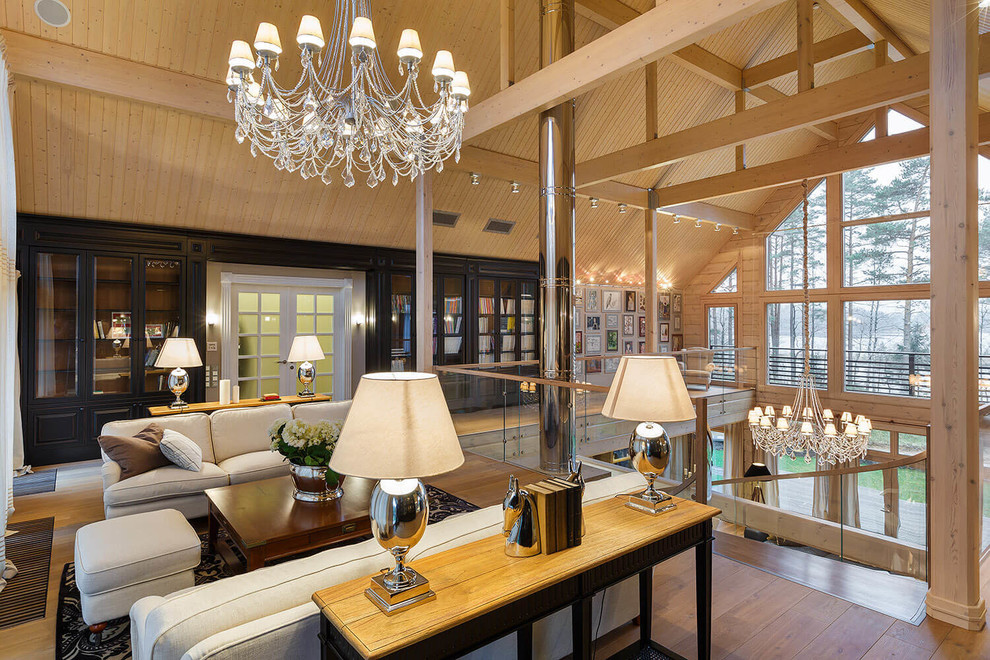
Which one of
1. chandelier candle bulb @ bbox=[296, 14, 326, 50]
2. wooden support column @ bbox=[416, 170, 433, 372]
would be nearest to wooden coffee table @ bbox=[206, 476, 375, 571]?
wooden support column @ bbox=[416, 170, 433, 372]

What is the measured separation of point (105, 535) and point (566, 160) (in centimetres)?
429

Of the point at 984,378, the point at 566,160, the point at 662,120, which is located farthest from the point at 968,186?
the point at 984,378

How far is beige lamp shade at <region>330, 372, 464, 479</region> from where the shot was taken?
Result: 139 cm

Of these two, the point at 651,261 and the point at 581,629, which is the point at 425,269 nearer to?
the point at 581,629

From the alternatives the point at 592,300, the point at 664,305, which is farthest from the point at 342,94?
the point at 664,305

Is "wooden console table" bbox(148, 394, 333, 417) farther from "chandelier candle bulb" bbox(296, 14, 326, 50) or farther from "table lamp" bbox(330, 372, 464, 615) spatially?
"table lamp" bbox(330, 372, 464, 615)

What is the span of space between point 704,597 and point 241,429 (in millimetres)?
3945

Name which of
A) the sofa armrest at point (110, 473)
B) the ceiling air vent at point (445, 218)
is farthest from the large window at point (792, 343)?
the sofa armrest at point (110, 473)

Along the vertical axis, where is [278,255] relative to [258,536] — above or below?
above

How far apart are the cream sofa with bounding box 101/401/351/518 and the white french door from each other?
7.58ft

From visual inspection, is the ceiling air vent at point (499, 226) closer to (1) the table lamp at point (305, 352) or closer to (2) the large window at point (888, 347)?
(1) the table lamp at point (305, 352)

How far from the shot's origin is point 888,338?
31.0 feet

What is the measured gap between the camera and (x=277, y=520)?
294cm

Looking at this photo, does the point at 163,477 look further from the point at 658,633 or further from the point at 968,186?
the point at 968,186
